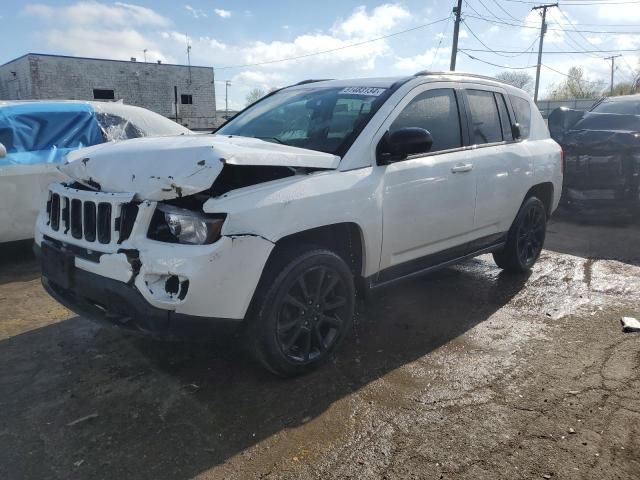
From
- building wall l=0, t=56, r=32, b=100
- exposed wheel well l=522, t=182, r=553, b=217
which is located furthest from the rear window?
building wall l=0, t=56, r=32, b=100

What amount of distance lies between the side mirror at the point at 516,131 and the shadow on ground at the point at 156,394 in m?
1.75

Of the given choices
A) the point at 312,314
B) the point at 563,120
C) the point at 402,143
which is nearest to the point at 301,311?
the point at 312,314

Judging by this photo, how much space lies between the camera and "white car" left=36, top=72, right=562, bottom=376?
2561 mm

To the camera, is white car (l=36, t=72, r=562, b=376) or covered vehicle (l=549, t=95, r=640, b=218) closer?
white car (l=36, t=72, r=562, b=376)

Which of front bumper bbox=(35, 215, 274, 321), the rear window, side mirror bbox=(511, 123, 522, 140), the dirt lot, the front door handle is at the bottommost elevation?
the dirt lot

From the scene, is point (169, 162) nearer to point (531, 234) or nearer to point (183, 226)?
point (183, 226)

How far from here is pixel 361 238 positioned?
327 cm

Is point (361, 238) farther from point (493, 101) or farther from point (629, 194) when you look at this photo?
point (629, 194)

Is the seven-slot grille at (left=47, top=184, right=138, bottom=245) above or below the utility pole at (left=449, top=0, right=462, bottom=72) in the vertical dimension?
below

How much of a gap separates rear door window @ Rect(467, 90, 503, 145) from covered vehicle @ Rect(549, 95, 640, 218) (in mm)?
4000

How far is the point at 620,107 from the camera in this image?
876cm

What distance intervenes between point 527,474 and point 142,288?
205 cm

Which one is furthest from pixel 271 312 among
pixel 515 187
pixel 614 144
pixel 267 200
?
pixel 614 144

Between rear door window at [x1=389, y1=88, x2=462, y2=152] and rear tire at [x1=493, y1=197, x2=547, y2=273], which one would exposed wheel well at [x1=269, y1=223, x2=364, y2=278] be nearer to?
rear door window at [x1=389, y1=88, x2=462, y2=152]
